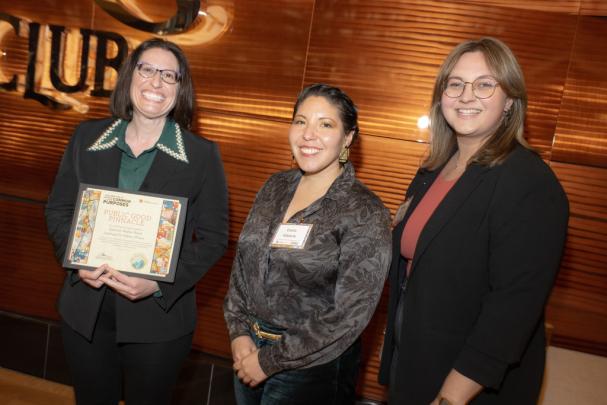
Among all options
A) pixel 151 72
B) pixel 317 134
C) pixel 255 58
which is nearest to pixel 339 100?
pixel 317 134

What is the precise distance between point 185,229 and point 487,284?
105 centimetres

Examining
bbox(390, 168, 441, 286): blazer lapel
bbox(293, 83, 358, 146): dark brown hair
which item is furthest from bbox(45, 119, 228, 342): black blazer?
bbox(390, 168, 441, 286): blazer lapel

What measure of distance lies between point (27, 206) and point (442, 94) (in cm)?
302

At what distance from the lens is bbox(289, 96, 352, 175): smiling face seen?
1610 millimetres

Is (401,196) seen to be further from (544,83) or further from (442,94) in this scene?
(442,94)

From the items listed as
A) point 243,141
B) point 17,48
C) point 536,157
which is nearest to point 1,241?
point 17,48

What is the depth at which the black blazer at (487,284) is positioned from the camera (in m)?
1.28

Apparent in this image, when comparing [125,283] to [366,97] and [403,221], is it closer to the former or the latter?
[403,221]

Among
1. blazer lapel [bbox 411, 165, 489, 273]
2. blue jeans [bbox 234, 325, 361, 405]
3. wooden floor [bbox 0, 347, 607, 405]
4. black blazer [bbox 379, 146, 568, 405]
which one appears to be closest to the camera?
black blazer [bbox 379, 146, 568, 405]

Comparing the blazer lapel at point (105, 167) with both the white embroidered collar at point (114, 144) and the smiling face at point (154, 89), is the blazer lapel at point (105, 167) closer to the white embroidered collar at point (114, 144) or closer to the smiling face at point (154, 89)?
the white embroidered collar at point (114, 144)

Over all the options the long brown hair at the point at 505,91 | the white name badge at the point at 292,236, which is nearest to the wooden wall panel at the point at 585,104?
the long brown hair at the point at 505,91

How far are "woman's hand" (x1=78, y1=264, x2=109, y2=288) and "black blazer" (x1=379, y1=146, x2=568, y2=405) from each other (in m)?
0.98

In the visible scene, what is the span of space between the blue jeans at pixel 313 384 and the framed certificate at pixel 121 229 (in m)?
0.47

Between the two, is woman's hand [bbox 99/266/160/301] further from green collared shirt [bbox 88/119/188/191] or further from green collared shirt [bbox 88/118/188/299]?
green collared shirt [bbox 88/119/188/191]
